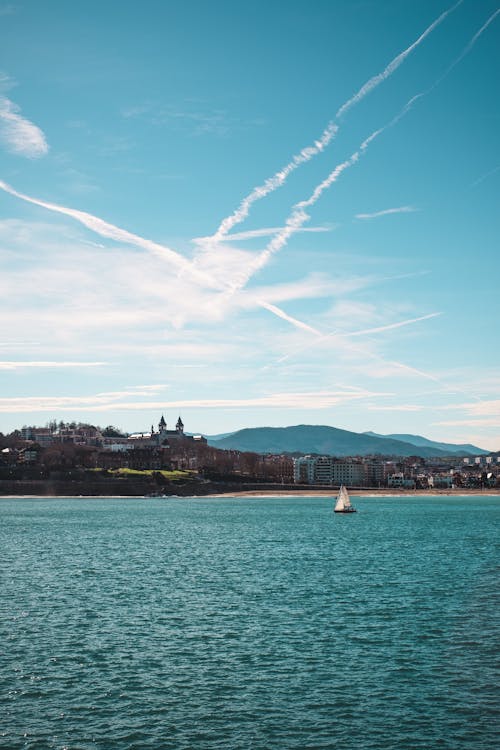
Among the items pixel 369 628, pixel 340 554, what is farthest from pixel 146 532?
pixel 369 628

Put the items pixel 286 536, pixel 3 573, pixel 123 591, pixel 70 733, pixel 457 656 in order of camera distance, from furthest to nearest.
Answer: pixel 286 536, pixel 3 573, pixel 123 591, pixel 457 656, pixel 70 733

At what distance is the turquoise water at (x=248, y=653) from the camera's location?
26.0m

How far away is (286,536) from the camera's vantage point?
108 metres

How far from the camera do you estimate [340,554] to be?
82188 mm

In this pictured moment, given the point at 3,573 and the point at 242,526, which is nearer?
the point at 3,573

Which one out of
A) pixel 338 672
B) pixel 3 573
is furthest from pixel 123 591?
pixel 338 672

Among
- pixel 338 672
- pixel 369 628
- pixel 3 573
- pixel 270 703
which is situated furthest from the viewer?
pixel 3 573

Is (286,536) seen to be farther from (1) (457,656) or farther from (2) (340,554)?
(1) (457,656)

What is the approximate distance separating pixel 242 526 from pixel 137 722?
105m

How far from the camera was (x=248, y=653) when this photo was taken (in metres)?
36.2

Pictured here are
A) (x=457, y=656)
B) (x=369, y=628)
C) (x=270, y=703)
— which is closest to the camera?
(x=270, y=703)

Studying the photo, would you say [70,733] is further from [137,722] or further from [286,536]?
[286,536]

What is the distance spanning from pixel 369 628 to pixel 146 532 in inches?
3037

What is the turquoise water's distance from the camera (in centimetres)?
2605
